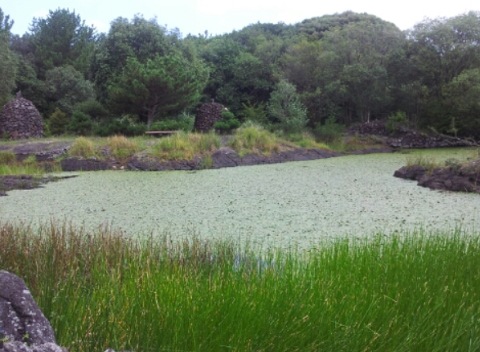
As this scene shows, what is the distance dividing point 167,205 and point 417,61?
17.2 metres

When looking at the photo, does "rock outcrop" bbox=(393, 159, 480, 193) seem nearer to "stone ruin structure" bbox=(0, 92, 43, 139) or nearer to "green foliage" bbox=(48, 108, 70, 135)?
"stone ruin structure" bbox=(0, 92, 43, 139)

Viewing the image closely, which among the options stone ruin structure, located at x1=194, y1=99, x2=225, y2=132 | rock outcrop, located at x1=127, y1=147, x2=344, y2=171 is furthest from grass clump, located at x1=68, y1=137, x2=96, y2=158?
stone ruin structure, located at x1=194, y1=99, x2=225, y2=132

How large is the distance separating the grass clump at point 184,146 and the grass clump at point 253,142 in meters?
0.63

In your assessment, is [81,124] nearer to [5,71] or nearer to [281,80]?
[5,71]

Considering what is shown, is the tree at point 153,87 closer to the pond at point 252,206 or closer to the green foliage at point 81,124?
the green foliage at point 81,124

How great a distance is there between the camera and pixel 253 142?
553 inches

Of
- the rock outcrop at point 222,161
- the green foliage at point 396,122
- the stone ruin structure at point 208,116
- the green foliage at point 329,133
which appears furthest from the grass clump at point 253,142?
the green foliage at point 396,122

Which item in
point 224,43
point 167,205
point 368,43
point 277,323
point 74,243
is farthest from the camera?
point 224,43

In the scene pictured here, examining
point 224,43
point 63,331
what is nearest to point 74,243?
point 63,331

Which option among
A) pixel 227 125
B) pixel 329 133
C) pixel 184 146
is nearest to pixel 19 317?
pixel 184 146

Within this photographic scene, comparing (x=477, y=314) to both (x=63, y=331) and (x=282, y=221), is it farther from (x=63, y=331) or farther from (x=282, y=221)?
(x=282, y=221)

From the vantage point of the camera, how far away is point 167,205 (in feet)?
20.1

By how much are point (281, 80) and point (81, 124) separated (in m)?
9.12

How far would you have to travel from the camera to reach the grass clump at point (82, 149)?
12.0 meters
